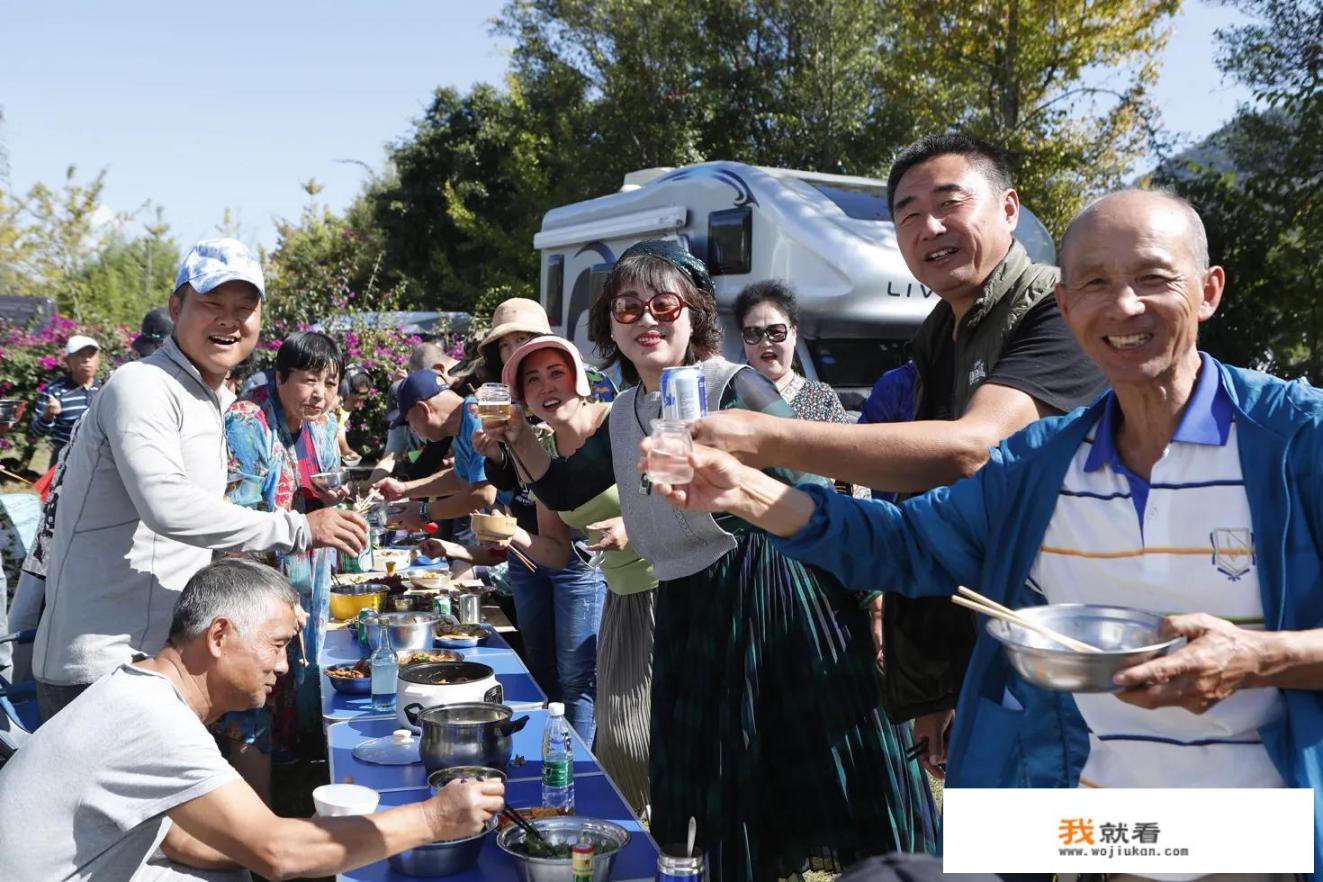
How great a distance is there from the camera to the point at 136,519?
2.92 metres

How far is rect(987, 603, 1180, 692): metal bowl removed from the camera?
146cm

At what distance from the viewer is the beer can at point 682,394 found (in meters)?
2.12

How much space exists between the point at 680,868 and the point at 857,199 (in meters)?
7.91

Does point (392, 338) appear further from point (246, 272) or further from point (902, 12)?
point (246, 272)

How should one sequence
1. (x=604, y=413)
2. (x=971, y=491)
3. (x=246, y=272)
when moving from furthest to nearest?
(x=604, y=413) → (x=246, y=272) → (x=971, y=491)

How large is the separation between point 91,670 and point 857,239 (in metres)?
6.76

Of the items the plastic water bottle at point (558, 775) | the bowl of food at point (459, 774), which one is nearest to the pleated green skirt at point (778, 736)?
the plastic water bottle at point (558, 775)

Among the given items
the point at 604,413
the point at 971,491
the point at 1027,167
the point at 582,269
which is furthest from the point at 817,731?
the point at 1027,167

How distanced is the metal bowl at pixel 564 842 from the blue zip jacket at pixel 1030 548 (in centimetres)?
68

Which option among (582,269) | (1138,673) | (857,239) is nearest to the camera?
(1138,673)

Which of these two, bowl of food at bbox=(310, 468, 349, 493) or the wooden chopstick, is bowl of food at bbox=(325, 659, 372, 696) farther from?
the wooden chopstick

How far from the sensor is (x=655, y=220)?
31.9 ft

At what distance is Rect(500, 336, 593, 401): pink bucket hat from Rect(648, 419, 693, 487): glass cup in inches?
62.6

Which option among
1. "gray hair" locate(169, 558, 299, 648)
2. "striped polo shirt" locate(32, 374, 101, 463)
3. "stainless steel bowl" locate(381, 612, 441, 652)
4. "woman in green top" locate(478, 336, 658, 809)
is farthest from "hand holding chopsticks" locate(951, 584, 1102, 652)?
"striped polo shirt" locate(32, 374, 101, 463)
